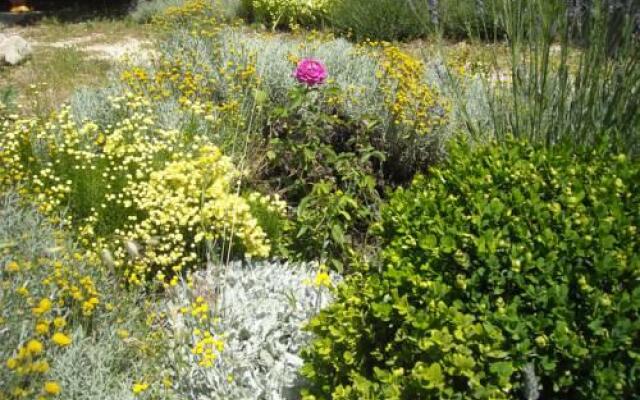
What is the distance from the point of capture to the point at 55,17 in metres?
11.0

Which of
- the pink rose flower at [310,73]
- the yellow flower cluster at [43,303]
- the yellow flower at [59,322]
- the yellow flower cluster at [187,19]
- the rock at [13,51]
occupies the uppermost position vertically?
the yellow flower cluster at [187,19]

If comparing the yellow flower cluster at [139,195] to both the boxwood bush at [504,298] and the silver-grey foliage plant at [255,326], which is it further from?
the boxwood bush at [504,298]

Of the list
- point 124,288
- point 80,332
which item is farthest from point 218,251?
point 80,332

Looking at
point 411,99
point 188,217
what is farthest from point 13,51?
point 188,217

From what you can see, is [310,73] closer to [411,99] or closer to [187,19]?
[411,99]

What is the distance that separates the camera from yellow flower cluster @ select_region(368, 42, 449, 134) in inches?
152

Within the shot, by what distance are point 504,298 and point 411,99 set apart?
7.68 ft

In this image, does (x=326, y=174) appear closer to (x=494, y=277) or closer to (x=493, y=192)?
(x=493, y=192)

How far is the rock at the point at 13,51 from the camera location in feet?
23.1

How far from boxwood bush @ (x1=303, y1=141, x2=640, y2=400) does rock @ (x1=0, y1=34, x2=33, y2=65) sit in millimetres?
6265

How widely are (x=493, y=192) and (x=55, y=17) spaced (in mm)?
10699

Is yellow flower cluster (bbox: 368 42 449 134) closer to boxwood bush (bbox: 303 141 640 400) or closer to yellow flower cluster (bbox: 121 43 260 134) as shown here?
yellow flower cluster (bbox: 121 43 260 134)

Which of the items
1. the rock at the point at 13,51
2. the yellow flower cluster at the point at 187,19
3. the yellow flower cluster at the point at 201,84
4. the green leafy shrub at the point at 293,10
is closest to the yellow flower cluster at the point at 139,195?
the yellow flower cluster at the point at 201,84

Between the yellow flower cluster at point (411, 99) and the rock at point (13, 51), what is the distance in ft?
16.0
